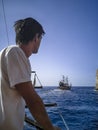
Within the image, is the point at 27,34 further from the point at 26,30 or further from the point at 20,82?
the point at 20,82

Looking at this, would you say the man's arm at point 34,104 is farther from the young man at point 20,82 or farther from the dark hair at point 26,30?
the dark hair at point 26,30

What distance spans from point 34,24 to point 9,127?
2.80 feet

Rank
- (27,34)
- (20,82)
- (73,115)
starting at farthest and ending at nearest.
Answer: (73,115)
(27,34)
(20,82)

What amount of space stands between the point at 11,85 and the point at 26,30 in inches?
19.1

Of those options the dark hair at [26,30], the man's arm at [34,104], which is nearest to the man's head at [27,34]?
the dark hair at [26,30]

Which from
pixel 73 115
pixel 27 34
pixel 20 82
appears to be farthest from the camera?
pixel 73 115

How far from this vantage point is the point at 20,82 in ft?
4.72

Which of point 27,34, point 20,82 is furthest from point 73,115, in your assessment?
point 20,82

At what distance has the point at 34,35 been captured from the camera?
66.4 inches

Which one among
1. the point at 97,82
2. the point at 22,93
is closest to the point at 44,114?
the point at 22,93

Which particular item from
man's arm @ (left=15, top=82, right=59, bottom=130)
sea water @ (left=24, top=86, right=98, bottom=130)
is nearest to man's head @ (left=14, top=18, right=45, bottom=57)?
man's arm @ (left=15, top=82, right=59, bottom=130)

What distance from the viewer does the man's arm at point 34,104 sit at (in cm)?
142

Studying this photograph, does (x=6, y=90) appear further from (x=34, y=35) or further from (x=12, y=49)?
(x=34, y=35)

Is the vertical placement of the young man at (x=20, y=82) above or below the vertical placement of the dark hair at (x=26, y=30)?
below
